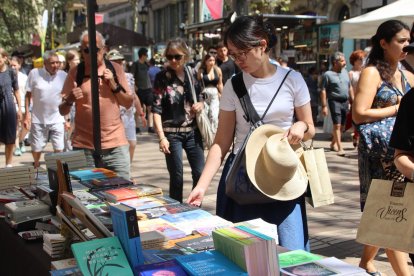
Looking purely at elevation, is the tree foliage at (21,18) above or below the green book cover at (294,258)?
above

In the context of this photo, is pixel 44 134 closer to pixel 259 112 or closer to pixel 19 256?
pixel 19 256

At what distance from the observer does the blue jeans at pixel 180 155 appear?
17.6 ft

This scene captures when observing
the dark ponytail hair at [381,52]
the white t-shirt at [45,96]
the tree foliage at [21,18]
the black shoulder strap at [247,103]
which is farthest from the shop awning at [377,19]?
the tree foliage at [21,18]

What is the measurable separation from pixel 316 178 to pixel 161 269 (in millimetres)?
1328

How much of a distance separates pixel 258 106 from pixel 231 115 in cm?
16

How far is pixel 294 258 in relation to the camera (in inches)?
82.1

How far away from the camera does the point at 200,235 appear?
251 cm

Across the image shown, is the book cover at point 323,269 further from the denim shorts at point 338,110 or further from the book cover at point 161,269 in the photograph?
the denim shorts at point 338,110

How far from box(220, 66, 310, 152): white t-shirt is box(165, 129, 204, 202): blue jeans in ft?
7.50

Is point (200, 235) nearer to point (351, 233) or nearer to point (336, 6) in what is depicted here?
point (351, 233)

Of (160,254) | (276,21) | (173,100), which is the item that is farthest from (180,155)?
(276,21)

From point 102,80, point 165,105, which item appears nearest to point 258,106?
point 102,80

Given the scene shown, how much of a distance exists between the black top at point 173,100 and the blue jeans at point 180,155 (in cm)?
11

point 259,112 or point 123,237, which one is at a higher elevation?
point 259,112
